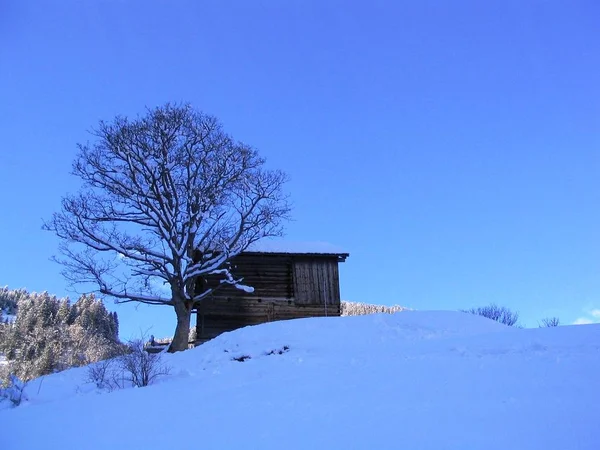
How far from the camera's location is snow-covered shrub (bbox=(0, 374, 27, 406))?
8391 millimetres

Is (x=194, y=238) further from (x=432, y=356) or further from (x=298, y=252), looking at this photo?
(x=432, y=356)

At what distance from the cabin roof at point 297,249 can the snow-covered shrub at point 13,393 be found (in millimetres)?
16224

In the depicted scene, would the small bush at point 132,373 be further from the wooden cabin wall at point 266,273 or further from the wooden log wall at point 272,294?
the wooden cabin wall at point 266,273

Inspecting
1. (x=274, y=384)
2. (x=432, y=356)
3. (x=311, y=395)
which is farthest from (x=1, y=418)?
(x=432, y=356)

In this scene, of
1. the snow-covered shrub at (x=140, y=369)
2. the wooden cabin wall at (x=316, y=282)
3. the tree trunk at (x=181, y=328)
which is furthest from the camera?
the wooden cabin wall at (x=316, y=282)

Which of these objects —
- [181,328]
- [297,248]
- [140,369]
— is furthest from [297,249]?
[140,369]

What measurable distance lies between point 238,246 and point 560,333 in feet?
43.7

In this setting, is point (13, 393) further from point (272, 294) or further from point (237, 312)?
point (272, 294)

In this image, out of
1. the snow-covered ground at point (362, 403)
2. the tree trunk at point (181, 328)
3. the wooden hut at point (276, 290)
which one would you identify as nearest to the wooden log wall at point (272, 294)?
the wooden hut at point (276, 290)

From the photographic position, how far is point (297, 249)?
26.2m

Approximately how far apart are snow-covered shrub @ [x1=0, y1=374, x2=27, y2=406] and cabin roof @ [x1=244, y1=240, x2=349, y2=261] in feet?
53.2

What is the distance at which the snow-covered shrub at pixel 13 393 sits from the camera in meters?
8.39

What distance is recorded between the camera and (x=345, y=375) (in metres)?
7.89

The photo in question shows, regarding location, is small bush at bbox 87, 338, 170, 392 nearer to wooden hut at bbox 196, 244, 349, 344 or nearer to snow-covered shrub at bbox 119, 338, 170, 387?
snow-covered shrub at bbox 119, 338, 170, 387
